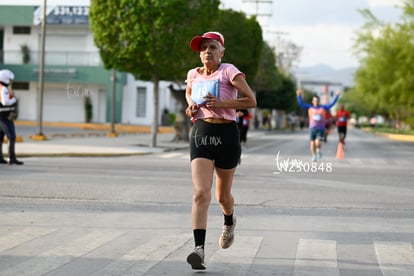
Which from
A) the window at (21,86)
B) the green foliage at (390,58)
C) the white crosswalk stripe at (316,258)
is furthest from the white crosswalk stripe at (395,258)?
the window at (21,86)

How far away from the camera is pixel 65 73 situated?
52.6 m

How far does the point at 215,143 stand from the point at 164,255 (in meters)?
1.25

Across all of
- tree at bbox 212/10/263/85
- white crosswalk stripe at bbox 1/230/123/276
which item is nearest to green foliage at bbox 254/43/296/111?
tree at bbox 212/10/263/85

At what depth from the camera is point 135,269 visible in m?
6.70

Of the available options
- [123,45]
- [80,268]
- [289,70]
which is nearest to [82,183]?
[80,268]

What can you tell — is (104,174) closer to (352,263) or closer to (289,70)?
(352,263)

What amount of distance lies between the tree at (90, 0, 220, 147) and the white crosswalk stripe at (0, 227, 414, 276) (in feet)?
64.7

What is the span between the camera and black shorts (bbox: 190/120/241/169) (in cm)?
698

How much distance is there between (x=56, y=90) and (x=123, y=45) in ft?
90.7

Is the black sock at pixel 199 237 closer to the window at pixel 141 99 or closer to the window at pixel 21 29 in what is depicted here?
the window at pixel 141 99

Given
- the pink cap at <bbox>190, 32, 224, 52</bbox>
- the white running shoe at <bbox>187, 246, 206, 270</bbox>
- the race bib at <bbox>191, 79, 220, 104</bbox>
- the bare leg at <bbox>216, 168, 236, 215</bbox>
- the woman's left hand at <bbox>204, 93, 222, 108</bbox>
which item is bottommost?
the white running shoe at <bbox>187, 246, 206, 270</bbox>

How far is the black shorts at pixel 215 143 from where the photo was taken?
698 centimetres

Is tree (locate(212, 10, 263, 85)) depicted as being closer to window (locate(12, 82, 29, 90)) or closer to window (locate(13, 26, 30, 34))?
window (locate(12, 82, 29, 90))

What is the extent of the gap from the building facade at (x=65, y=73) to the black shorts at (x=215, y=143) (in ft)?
151
